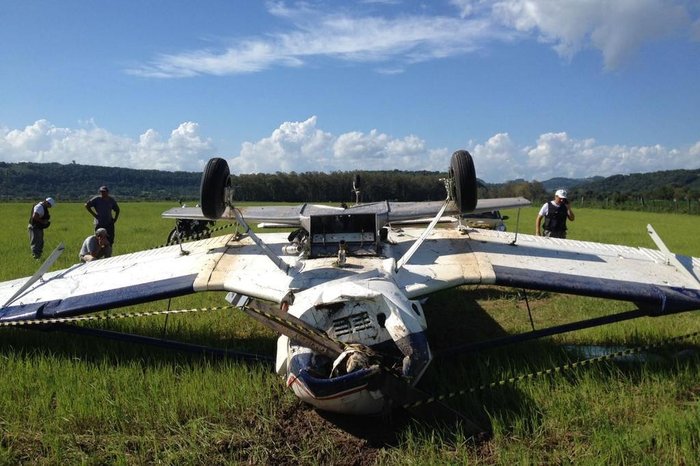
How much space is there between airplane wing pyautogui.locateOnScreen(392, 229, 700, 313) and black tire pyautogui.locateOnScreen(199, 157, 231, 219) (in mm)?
2336

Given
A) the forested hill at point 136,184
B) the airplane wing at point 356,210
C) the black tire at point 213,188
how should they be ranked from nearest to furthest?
the black tire at point 213,188, the airplane wing at point 356,210, the forested hill at point 136,184

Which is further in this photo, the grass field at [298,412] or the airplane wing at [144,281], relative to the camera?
the airplane wing at [144,281]

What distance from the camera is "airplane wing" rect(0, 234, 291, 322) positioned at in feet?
19.4

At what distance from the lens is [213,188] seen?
20.6 feet

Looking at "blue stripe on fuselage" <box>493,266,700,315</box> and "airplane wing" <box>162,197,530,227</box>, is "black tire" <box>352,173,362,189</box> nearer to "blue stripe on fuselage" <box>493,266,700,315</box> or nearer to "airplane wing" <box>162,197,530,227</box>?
"airplane wing" <box>162,197,530,227</box>

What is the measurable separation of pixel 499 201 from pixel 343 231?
3615 millimetres

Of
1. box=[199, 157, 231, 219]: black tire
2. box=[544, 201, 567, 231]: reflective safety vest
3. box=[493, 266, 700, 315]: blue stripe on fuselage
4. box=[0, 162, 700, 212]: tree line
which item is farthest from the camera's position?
box=[0, 162, 700, 212]: tree line

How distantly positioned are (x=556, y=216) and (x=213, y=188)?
8.80 meters

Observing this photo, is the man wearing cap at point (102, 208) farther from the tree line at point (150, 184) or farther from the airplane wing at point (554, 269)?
the tree line at point (150, 184)

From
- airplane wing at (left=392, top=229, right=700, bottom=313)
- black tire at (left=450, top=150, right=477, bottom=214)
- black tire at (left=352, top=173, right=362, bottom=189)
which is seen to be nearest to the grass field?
airplane wing at (left=392, top=229, right=700, bottom=313)

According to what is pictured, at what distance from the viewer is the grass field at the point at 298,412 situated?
4066mm

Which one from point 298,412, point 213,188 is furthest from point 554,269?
point 213,188

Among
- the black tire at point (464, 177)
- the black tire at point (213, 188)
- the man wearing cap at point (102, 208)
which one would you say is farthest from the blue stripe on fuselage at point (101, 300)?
the man wearing cap at point (102, 208)

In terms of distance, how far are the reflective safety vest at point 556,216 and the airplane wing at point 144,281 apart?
7.60 meters
